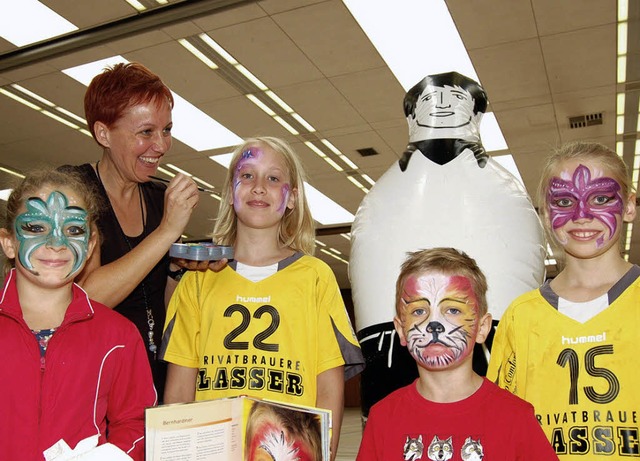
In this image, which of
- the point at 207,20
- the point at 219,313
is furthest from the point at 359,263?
the point at 207,20

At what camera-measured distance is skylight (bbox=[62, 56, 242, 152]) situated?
5955mm

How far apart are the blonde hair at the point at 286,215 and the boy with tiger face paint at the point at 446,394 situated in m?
0.57

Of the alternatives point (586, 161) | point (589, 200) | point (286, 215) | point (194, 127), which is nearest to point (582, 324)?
point (589, 200)

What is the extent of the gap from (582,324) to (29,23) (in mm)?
4645

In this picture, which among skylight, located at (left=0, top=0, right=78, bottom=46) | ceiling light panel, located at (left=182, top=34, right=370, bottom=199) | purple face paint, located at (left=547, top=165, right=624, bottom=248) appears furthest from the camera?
ceiling light panel, located at (left=182, top=34, right=370, bottom=199)

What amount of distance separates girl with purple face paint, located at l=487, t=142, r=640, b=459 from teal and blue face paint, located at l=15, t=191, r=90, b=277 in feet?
3.85

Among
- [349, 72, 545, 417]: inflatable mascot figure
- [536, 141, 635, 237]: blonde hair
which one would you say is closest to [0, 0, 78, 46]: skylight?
[349, 72, 545, 417]: inflatable mascot figure

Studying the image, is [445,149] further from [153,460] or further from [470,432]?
[153,460]

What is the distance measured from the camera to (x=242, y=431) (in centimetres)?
162

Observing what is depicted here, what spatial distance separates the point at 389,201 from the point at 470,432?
1.01 meters

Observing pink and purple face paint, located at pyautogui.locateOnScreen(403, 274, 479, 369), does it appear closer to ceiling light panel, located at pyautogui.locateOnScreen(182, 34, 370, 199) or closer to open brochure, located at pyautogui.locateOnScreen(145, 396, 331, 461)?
open brochure, located at pyautogui.locateOnScreen(145, 396, 331, 461)

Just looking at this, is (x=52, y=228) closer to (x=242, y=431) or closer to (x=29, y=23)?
(x=242, y=431)

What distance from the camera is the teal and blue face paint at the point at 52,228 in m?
1.87

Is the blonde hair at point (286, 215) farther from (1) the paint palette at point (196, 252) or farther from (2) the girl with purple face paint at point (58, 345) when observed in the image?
(2) the girl with purple face paint at point (58, 345)
